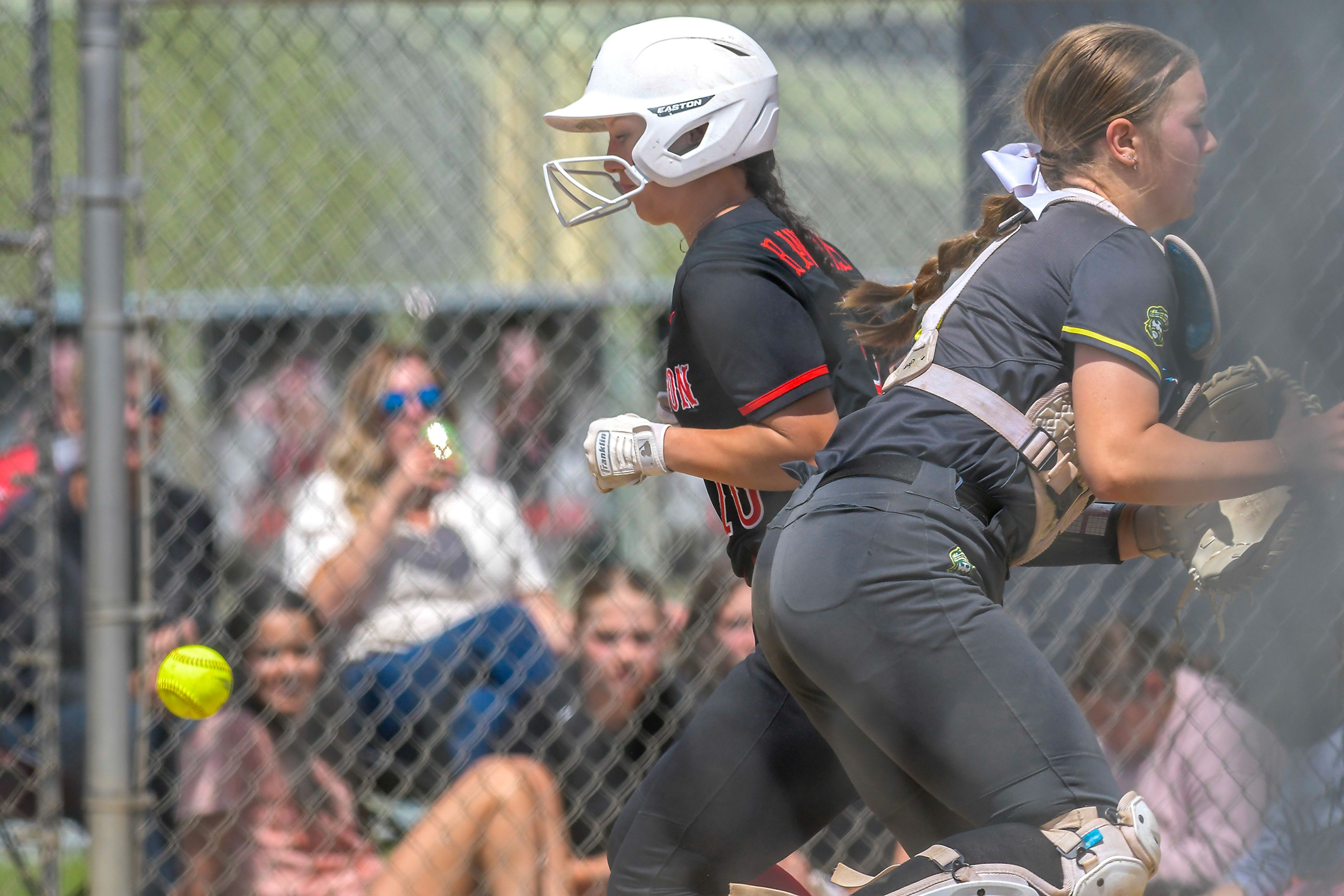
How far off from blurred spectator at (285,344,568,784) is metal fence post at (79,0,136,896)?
584 millimetres

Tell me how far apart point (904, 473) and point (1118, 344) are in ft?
1.06

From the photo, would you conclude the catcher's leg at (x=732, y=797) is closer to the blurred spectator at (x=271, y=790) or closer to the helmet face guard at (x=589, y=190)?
the helmet face guard at (x=589, y=190)

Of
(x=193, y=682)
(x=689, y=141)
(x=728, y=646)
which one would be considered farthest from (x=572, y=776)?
(x=689, y=141)

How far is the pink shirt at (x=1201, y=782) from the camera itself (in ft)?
11.0

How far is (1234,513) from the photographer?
1.92 m

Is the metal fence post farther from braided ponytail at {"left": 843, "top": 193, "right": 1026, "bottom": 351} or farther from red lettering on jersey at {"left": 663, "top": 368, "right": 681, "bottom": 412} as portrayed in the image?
braided ponytail at {"left": 843, "top": 193, "right": 1026, "bottom": 351}

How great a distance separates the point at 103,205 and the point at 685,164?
1640mm

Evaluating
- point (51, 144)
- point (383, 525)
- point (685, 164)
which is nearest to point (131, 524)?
point (383, 525)

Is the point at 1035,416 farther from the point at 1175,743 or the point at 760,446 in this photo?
the point at 1175,743

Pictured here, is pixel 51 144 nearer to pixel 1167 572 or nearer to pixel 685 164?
pixel 685 164

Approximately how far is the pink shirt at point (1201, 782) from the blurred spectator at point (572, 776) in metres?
1.29

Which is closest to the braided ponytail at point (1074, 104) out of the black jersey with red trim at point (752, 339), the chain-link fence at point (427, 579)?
the black jersey with red trim at point (752, 339)

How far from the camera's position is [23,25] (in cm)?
345

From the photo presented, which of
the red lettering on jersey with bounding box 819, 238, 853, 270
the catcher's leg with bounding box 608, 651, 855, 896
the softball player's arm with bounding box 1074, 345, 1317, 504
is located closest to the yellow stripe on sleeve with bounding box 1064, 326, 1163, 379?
the softball player's arm with bounding box 1074, 345, 1317, 504
